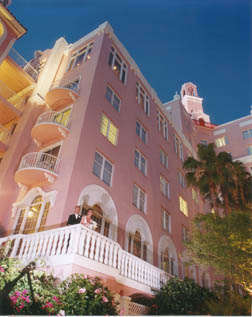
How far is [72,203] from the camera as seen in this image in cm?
1354

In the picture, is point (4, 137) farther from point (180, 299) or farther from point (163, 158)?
point (180, 299)

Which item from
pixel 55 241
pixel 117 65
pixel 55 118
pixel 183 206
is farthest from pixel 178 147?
pixel 55 241

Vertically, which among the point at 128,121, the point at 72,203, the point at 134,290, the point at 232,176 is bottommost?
the point at 134,290

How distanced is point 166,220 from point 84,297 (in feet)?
48.3

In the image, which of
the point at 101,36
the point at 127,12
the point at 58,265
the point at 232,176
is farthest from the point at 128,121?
the point at 58,265

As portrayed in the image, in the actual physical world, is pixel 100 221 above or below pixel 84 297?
above

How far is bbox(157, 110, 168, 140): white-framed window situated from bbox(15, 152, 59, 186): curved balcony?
1379 centimetres

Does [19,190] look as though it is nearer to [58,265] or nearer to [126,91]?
[58,265]

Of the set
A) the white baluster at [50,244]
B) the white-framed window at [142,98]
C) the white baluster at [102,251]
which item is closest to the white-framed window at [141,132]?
the white-framed window at [142,98]

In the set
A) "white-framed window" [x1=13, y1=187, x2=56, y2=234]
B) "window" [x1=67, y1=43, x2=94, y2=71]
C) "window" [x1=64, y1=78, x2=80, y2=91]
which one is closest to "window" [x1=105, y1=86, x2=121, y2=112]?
"window" [x1=64, y1=78, x2=80, y2=91]

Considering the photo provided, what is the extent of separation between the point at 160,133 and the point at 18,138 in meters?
13.6

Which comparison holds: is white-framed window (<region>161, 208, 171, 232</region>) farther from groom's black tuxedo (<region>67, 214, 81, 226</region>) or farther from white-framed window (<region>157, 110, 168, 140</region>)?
groom's black tuxedo (<region>67, 214, 81, 226</region>)

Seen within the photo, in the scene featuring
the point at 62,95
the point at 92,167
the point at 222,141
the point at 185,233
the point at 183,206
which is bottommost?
the point at 92,167

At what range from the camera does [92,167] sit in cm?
1577
